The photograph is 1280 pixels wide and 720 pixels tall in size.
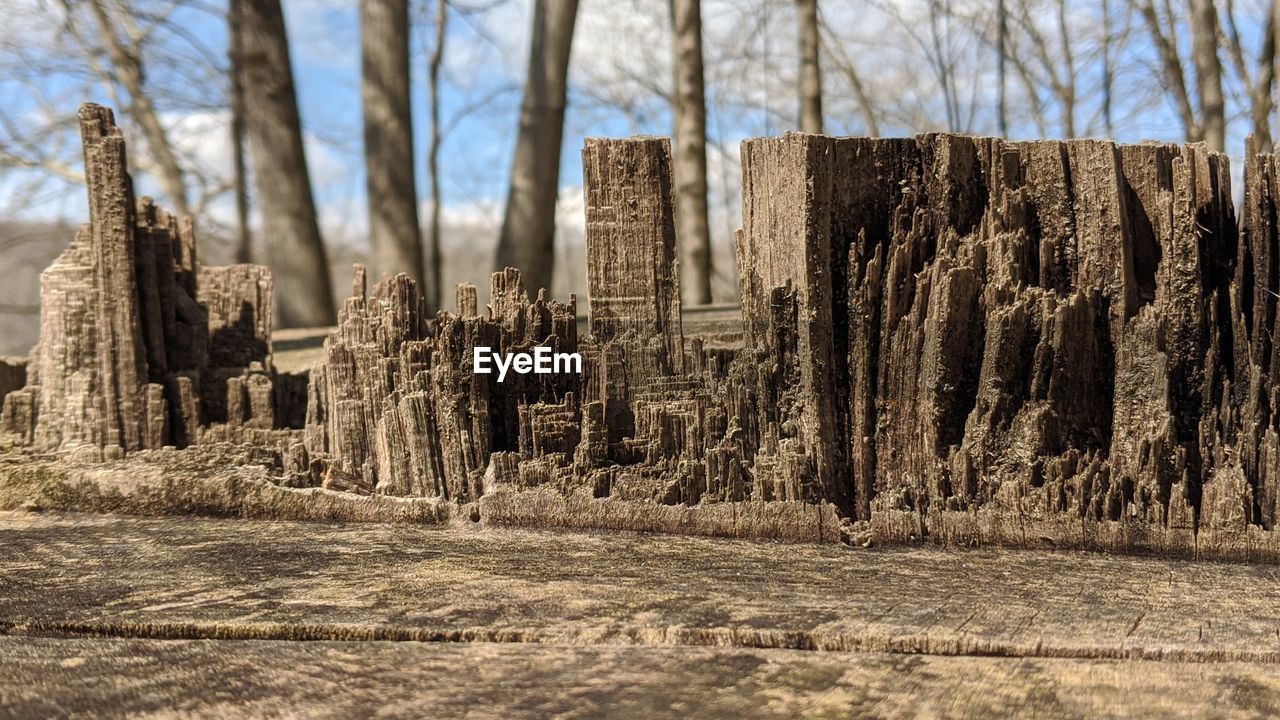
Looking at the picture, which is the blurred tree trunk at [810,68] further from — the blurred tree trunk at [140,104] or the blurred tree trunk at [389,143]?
the blurred tree trunk at [140,104]

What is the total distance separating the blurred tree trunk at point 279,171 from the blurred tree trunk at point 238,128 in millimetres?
140

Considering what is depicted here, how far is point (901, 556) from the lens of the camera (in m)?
2.67

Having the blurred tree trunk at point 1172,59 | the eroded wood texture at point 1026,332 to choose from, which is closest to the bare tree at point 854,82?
the blurred tree trunk at point 1172,59

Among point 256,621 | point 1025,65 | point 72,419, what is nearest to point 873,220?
point 256,621

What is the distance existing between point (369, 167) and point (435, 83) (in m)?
11.0

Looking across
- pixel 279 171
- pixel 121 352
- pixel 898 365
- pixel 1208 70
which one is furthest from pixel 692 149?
pixel 898 365

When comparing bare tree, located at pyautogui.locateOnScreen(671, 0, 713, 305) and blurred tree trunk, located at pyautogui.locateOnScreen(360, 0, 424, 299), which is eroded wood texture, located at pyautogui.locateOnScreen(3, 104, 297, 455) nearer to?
blurred tree trunk, located at pyautogui.locateOnScreen(360, 0, 424, 299)

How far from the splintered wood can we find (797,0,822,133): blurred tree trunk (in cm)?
740

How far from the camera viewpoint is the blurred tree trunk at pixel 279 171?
28.0ft

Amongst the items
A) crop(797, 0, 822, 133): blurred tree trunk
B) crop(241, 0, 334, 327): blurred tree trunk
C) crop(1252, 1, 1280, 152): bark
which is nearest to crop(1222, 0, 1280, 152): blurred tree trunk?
crop(1252, 1, 1280, 152): bark

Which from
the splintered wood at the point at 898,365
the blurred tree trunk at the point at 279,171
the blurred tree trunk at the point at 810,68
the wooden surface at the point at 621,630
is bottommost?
the wooden surface at the point at 621,630

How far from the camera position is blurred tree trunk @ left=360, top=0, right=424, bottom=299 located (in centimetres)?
858

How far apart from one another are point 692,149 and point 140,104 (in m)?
9.40

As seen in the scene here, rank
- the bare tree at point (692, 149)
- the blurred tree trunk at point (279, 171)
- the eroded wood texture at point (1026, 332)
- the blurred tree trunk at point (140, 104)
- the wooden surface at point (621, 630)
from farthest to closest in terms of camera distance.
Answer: the blurred tree trunk at point (140, 104) < the bare tree at point (692, 149) < the blurred tree trunk at point (279, 171) < the eroded wood texture at point (1026, 332) < the wooden surface at point (621, 630)
